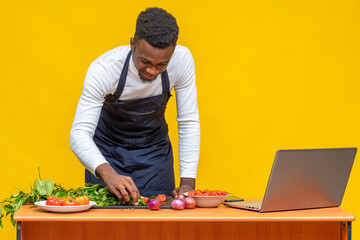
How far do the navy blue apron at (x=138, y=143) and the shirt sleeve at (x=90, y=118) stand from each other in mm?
260

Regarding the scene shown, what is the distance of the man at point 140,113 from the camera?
241 centimetres

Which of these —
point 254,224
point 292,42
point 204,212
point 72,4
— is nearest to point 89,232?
point 204,212

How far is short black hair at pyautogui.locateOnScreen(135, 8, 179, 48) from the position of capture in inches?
93.8

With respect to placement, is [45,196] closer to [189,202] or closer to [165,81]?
[189,202]

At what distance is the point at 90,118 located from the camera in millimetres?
2549

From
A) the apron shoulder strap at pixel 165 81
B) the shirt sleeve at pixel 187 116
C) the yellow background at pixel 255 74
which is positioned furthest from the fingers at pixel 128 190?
the yellow background at pixel 255 74

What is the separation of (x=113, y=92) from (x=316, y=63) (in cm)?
190

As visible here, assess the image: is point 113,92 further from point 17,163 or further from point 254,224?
point 17,163

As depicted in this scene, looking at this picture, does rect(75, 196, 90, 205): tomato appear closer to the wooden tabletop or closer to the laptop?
the wooden tabletop

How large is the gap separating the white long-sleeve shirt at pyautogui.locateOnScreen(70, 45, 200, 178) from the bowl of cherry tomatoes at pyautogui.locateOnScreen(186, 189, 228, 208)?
16.3 inches

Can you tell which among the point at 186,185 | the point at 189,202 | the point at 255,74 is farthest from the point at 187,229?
the point at 255,74

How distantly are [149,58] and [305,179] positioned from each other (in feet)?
2.57

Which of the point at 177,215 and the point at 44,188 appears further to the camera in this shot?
the point at 44,188

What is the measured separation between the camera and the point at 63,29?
13.1ft
